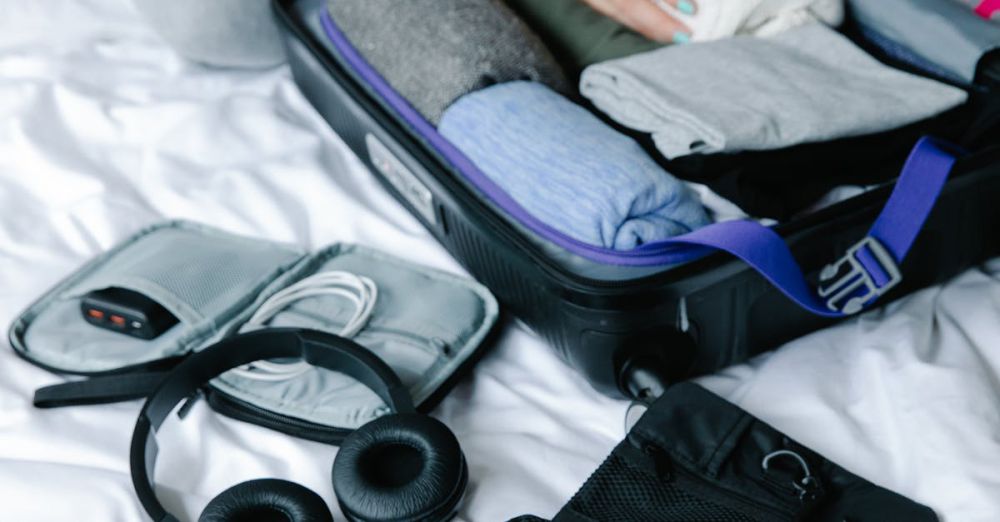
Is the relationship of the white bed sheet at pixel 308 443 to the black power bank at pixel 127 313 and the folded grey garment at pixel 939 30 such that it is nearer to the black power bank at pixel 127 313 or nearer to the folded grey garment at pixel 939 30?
the black power bank at pixel 127 313

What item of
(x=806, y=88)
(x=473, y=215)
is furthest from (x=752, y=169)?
(x=473, y=215)

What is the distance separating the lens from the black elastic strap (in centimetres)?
84

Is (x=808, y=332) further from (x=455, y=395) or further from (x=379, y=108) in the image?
(x=379, y=108)

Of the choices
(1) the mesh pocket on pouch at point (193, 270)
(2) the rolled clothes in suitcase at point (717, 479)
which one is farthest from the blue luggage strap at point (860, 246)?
(1) the mesh pocket on pouch at point (193, 270)

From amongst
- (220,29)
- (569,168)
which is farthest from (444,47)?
(220,29)

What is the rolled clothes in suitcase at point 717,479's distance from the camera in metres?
0.69

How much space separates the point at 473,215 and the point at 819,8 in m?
0.40

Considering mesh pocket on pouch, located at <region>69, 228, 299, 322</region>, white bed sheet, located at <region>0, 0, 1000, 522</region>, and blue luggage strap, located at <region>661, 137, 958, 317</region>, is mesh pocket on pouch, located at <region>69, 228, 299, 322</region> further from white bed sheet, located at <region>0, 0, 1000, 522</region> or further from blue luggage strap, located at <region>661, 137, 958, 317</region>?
blue luggage strap, located at <region>661, 137, 958, 317</region>

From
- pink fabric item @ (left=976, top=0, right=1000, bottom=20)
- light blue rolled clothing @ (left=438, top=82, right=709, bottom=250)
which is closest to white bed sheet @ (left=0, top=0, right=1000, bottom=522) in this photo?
light blue rolled clothing @ (left=438, top=82, right=709, bottom=250)

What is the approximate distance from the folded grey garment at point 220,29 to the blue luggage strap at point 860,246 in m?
0.68

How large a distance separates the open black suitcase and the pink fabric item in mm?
195

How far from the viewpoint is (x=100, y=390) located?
0.84m

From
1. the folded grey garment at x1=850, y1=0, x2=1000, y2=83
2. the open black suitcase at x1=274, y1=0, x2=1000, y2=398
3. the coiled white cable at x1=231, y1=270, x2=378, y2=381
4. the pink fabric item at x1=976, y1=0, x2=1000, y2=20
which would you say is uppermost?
the pink fabric item at x1=976, y1=0, x2=1000, y2=20

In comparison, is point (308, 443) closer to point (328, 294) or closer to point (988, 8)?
point (328, 294)
